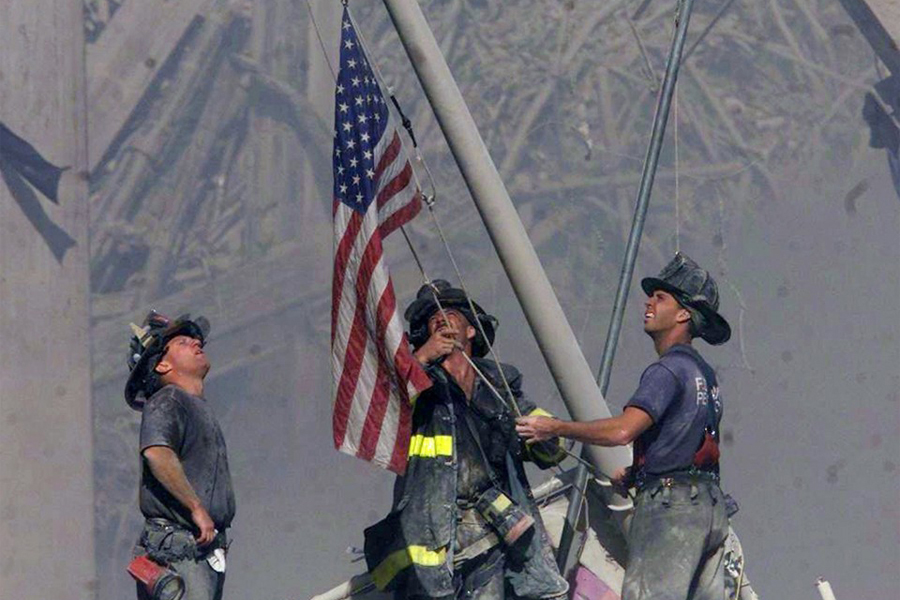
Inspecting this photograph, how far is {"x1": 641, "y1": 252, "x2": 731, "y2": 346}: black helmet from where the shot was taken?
30.4ft

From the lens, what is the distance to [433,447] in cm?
928

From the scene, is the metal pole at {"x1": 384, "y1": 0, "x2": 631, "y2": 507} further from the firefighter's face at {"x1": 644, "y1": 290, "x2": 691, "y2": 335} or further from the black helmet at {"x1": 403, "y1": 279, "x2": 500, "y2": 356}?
the firefighter's face at {"x1": 644, "y1": 290, "x2": 691, "y2": 335}

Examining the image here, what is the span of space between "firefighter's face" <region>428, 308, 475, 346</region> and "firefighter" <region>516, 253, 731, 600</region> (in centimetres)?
72

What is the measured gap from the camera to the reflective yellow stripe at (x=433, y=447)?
9.27 meters

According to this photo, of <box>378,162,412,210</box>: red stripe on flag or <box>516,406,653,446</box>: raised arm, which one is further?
<box>378,162,412,210</box>: red stripe on flag

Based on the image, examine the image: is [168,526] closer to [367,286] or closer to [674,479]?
[367,286]

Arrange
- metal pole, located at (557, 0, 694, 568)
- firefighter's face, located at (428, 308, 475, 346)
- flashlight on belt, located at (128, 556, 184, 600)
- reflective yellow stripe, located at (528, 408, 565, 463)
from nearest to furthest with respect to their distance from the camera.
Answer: flashlight on belt, located at (128, 556, 184, 600) → firefighter's face, located at (428, 308, 475, 346) → reflective yellow stripe, located at (528, 408, 565, 463) → metal pole, located at (557, 0, 694, 568)

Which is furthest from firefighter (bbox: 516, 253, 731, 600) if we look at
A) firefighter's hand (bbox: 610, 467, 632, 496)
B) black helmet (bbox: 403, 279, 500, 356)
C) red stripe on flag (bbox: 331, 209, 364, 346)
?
red stripe on flag (bbox: 331, 209, 364, 346)

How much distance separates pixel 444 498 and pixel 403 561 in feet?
1.01

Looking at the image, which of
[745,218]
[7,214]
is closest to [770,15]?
[745,218]

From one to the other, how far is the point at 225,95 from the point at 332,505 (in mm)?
2424

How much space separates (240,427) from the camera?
12.8m

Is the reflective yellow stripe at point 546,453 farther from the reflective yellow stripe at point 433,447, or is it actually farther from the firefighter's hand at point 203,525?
the firefighter's hand at point 203,525

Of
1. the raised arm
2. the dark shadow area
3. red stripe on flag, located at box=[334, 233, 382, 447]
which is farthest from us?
the dark shadow area
